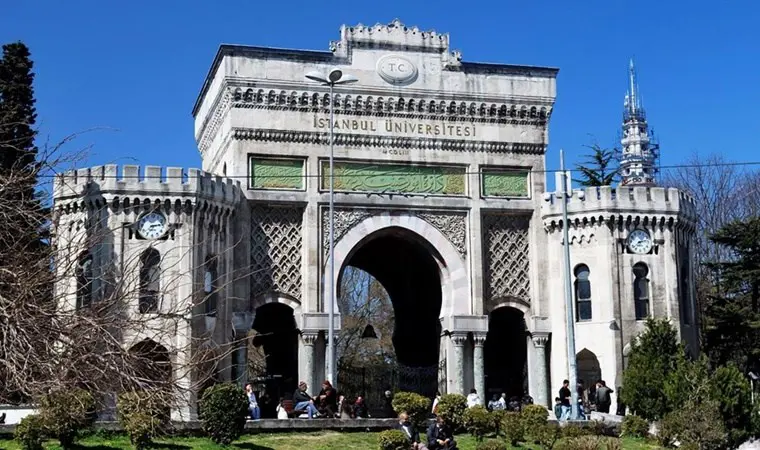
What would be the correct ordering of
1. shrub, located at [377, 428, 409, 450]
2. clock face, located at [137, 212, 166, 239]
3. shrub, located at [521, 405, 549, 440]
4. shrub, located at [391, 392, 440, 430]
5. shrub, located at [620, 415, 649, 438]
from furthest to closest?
clock face, located at [137, 212, 166, 239] → shrub, located at [620, 415, 649, 438] → shrub, located at [521, 405, 549, 440] → shrub, located at [391, 392, 440, 430] → shrub, located at [377, 428, 409, 450]

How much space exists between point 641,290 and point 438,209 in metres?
6.93

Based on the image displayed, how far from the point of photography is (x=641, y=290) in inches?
1344

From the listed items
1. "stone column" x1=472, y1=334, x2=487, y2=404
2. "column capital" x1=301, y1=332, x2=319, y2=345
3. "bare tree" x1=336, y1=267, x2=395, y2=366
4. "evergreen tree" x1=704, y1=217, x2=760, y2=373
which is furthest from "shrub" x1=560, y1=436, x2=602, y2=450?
"bare tree" x1=336, y1=267, x2=395, y2=366

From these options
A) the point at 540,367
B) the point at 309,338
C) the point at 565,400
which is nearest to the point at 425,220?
the point at 309,338

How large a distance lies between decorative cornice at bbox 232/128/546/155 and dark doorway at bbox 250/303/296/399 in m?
5.97

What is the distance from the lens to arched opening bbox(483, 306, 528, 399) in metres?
36.6

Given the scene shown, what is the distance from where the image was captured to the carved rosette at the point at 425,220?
3366 centimetres

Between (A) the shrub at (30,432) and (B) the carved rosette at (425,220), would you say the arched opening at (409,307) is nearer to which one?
(B) the carved rosette at (425,220)

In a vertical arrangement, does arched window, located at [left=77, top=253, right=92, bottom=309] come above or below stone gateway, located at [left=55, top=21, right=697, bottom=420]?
below

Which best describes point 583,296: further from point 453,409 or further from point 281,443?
point 281,443

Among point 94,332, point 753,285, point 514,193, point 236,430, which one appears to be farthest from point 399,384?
point 94,332

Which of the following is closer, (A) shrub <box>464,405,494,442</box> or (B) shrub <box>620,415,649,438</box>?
(A) shrub <box>464,405,494,442</box>

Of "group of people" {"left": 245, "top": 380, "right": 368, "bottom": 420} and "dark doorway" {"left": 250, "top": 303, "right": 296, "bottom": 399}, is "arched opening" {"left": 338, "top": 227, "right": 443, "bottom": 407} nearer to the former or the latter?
"dark doorway" {"left": 250, "top": 303, "right": 296, "bottom": 399}

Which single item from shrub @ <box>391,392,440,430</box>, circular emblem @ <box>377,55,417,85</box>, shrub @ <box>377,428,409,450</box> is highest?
circular emblem @ <box>377,55,417,85</box>
